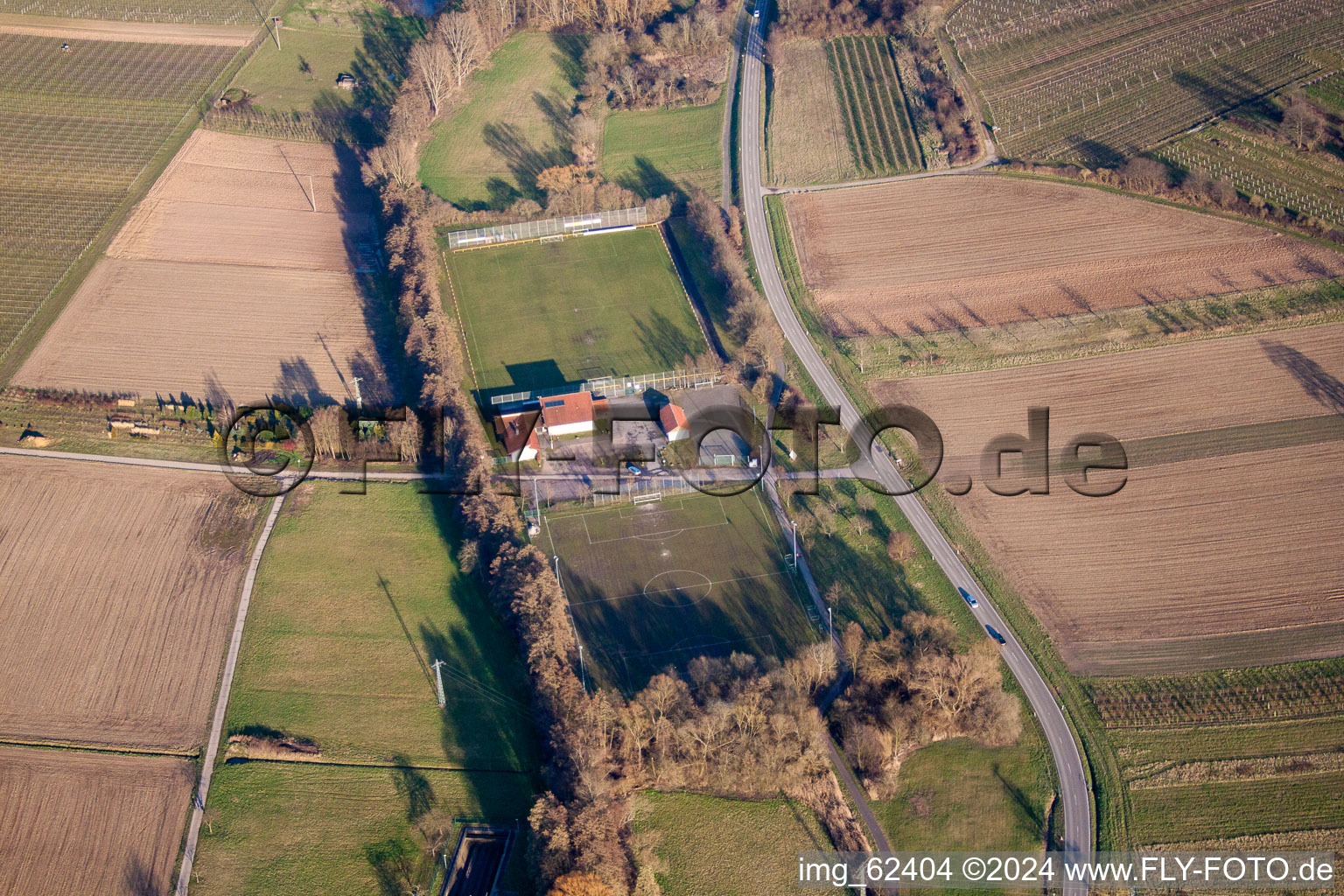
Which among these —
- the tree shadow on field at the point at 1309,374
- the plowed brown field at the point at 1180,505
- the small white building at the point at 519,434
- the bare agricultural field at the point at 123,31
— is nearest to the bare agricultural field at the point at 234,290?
the small white building at the point at 519,434

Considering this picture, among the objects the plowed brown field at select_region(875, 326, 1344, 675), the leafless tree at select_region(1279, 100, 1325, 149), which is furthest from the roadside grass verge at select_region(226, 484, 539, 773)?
the leafless tree at select_region(1279, 100, 1325, 149)

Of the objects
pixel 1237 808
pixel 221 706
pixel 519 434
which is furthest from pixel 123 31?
pixel 1237 808

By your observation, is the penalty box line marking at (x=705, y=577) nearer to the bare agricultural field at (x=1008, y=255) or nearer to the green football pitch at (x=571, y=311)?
the green football pitch at (x=571, y=311)

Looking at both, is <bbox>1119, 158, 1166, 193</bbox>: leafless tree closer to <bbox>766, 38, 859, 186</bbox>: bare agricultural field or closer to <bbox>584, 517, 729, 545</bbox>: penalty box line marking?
<bbox>766, 38, 859, 186</bbox>: bare agricultural field

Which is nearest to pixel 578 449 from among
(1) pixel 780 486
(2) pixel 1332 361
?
(1) pixel 780 486

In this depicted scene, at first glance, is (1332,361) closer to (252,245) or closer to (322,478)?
(322,478)

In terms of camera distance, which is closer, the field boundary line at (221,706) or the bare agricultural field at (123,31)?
the field boundary line at (221,706)
